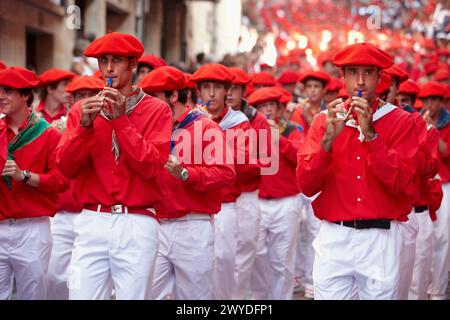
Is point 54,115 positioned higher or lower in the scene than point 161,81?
lower

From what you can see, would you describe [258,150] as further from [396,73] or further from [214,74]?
[396,73]

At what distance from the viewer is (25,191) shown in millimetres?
8648

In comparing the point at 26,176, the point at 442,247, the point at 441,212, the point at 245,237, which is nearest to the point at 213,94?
the point at 245,237

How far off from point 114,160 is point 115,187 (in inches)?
7.7

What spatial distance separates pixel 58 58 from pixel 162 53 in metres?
16.4

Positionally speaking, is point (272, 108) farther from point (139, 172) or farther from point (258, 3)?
point (258, 3)

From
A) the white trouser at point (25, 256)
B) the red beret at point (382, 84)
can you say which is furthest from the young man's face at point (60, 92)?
the red beret at point (382, 84)

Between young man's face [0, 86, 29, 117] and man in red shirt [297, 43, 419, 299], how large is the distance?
276 cm

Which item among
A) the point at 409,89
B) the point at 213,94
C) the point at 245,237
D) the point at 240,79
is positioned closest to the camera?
the point at 213,94

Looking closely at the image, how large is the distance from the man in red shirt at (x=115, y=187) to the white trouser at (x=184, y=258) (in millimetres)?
1384

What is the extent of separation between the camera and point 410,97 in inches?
437

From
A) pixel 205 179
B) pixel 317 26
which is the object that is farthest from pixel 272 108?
pixel 317 26

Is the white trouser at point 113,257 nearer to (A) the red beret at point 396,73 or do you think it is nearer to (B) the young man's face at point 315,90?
(A) the red beret at point 396,73

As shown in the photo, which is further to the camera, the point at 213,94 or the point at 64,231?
the point at 64,231
